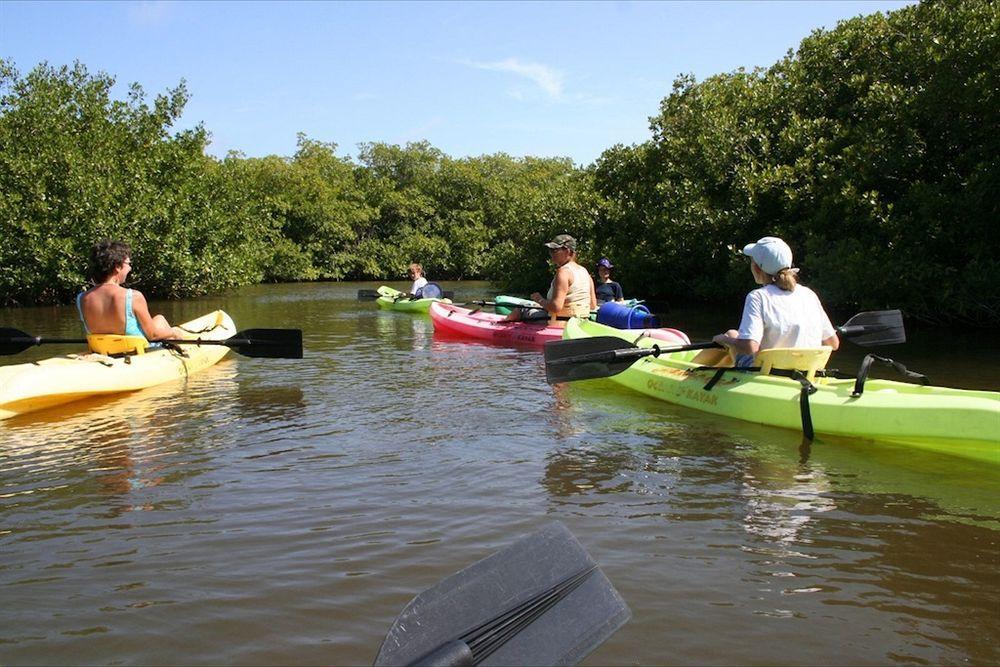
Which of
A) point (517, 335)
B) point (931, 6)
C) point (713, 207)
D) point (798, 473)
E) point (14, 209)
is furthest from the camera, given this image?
point (14, 209)

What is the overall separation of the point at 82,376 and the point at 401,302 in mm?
11373

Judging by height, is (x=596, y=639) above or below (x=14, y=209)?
below

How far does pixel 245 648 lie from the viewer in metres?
2.87

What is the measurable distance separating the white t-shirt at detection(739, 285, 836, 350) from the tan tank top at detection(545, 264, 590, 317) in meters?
4.62

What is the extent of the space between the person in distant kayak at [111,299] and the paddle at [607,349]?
3508 millimetres

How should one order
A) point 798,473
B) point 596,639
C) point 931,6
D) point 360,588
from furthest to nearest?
point 931,6, point 798,473, point 360,588, point 596,639

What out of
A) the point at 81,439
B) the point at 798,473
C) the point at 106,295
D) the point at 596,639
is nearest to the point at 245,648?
the point at 596,639

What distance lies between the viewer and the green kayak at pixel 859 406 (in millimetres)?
4883

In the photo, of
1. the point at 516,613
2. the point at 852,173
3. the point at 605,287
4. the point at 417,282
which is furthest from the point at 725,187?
the point at 516,613

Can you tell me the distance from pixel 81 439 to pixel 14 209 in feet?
50.3

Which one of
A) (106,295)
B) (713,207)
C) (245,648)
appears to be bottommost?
(245,648)

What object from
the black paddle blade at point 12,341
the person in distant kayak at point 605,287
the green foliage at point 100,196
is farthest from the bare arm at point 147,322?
the green foliage at point 100,196

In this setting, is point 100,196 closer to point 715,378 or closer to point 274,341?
point 274,341

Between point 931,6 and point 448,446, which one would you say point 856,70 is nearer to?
point 931,6
